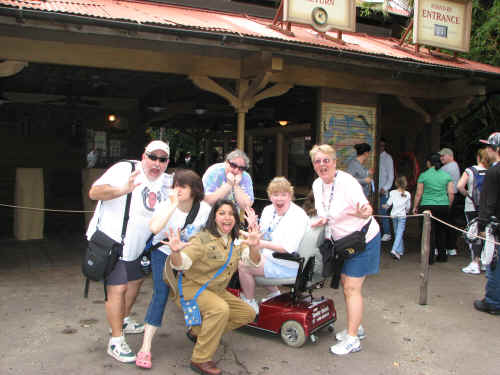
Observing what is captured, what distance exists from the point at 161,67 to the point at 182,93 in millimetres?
3259

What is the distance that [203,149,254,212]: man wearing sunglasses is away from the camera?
363 cm

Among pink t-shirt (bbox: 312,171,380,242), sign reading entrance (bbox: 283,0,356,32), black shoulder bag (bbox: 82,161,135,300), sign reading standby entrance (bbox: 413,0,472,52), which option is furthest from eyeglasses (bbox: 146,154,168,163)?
sign reading standby entrance (bbox: 413,0,472,52)

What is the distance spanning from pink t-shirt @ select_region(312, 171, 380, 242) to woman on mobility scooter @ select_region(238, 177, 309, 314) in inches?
8.1

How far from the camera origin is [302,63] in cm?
720

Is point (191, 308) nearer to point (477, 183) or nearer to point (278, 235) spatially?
point (278, 235)

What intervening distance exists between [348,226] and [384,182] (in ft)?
16.8

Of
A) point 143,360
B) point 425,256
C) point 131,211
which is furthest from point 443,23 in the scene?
point 143,360

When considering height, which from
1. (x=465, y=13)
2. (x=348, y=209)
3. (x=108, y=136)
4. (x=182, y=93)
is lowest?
(x=348, y=209)

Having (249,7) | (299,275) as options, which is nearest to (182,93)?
(249,7)

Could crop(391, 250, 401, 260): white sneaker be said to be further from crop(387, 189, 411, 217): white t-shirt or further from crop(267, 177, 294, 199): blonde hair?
crop(267, 177, 294, 199): blonde hair

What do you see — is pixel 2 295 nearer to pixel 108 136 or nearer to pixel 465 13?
pixel 108 136

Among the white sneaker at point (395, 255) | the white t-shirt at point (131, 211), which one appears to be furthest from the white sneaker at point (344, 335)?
the white sneaker at point (395, 255)

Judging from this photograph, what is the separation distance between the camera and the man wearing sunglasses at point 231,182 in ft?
11.9

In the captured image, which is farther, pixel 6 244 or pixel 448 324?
pixel 6 244
